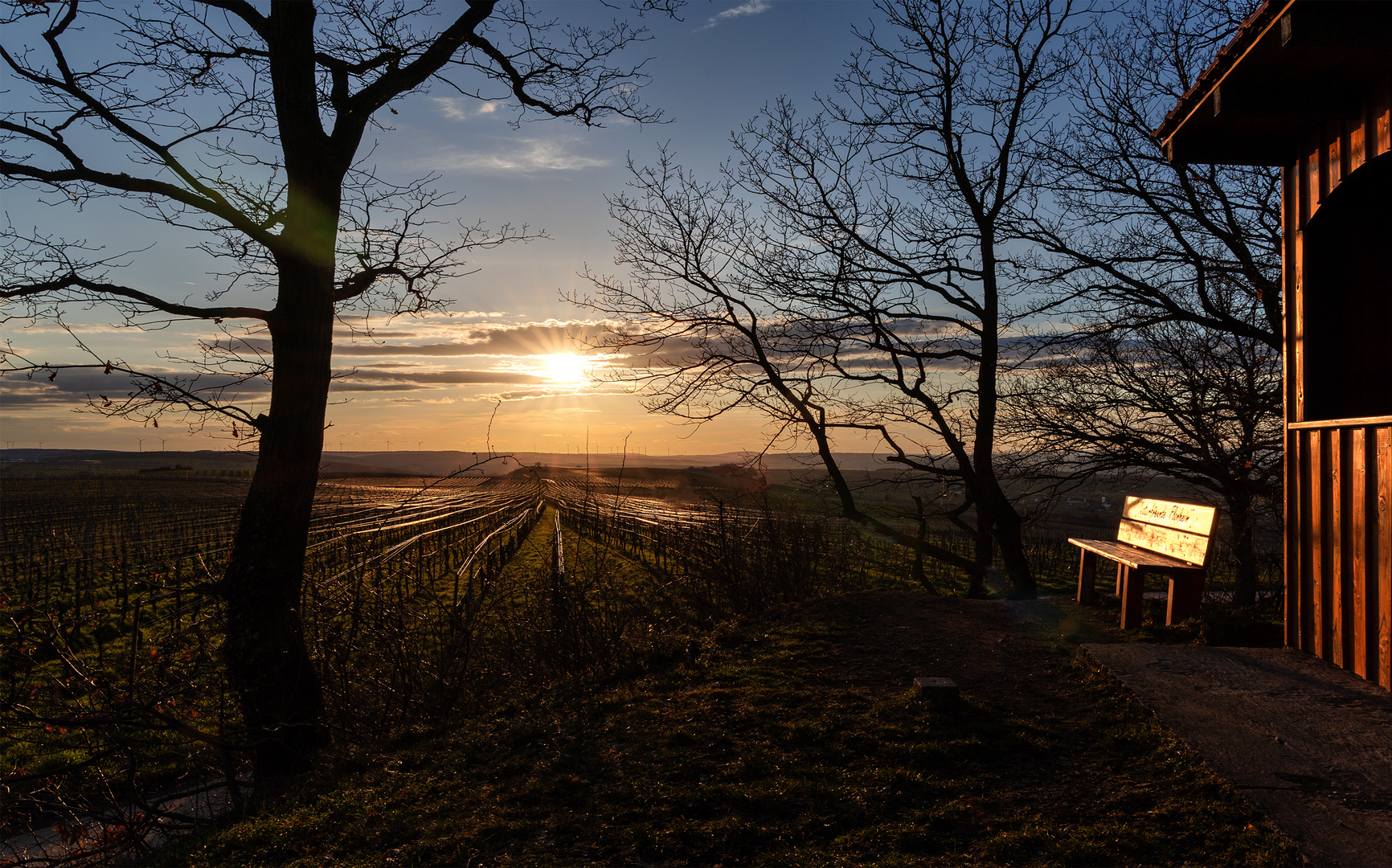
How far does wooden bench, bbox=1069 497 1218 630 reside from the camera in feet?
17.9

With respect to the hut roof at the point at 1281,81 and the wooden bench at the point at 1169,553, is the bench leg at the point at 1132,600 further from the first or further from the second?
the hut roof at the point at 1281,81

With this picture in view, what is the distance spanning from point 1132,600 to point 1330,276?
2.68 meters

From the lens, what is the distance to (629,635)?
6.68 meters

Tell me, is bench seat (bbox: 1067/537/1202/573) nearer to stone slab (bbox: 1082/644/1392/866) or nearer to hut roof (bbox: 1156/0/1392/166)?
stone slab (bbox: 1082/644/1392/866)

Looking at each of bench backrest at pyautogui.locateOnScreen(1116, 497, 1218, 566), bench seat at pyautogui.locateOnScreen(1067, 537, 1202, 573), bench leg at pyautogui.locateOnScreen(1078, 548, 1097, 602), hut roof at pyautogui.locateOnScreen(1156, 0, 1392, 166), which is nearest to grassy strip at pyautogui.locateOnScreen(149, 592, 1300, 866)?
bench seat at pyautogui.locateOnScreen(1067, 537, 1202, 573)

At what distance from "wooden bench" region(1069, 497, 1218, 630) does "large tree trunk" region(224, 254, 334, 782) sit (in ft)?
20.0

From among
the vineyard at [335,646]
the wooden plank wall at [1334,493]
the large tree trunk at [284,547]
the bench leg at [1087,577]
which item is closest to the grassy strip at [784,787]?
the vineyard at [335,646]

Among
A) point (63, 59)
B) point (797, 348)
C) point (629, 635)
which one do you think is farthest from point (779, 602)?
point (63, 59)

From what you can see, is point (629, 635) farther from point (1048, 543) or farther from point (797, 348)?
point (1048, 543)

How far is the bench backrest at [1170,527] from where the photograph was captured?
538cm

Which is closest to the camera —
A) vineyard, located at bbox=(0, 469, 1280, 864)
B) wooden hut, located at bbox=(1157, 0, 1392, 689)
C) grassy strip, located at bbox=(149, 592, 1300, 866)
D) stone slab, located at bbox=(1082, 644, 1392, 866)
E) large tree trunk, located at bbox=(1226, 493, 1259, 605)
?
stone slab, located at bbox=(1082, 644, 1392, 866)

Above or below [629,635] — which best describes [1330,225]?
above

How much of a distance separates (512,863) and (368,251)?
16.8ft

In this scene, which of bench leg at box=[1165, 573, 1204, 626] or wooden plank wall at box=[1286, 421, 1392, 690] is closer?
wooden plank wall at box=[1286, 421, 1392, 690]
